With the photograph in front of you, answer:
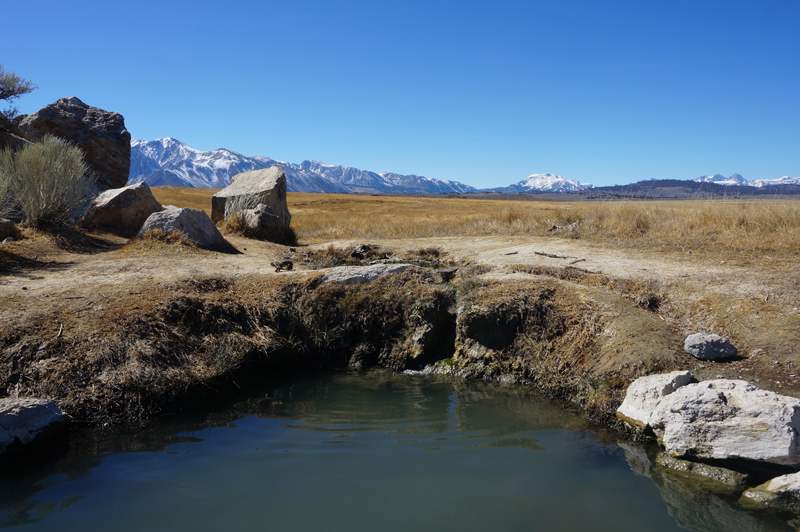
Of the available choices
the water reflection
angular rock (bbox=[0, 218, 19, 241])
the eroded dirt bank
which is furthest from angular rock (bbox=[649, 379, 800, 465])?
angular rock (bbox=[0, 218, 19, 241])

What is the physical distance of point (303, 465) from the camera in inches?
165

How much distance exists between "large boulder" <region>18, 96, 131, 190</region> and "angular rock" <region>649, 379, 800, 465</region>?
53.6ft

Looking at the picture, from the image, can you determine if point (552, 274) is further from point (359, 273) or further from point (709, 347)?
point (359, 273)

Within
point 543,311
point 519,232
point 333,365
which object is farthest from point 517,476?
point 519,232

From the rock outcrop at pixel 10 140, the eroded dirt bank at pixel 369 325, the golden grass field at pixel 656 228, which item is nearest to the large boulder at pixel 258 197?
the golden grass field at pixel 656 228

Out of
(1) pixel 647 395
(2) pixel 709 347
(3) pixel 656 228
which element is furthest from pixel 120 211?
(3) pixel 656 228

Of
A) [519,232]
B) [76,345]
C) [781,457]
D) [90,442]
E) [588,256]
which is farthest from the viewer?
[519,232]

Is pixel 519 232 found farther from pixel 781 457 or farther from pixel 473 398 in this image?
pixel 781 457

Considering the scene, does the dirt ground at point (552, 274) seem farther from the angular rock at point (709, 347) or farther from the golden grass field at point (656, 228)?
the golden grass field at point (656, 228)

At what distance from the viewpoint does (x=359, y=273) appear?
25.5ft

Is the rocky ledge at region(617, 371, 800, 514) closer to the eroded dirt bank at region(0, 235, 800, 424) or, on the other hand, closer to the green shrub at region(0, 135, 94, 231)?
the eroded dirt bank at region(0, 235, 800, 424)

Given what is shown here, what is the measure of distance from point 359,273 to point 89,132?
13.1 m

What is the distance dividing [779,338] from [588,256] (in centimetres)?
458

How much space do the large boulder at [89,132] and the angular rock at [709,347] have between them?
16050 mm
